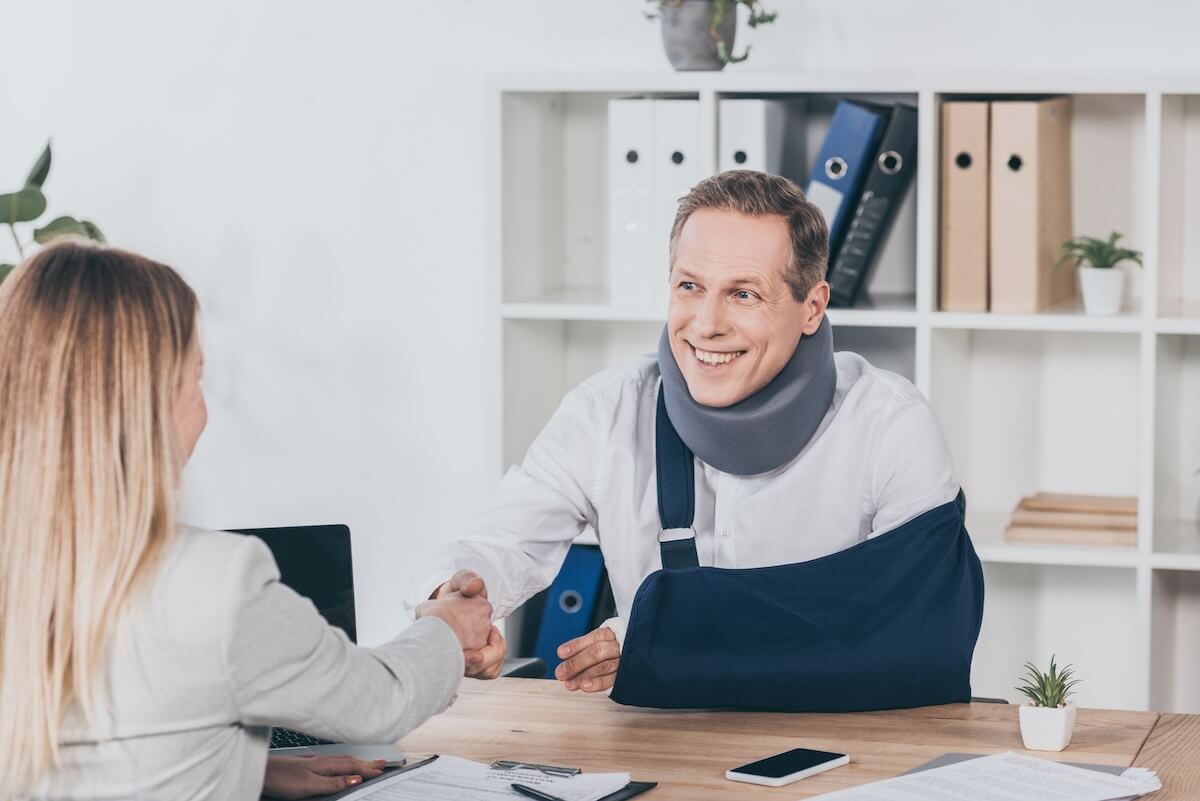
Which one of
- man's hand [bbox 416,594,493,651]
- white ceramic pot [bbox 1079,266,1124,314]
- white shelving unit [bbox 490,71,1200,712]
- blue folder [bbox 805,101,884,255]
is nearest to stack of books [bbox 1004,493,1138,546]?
white shelving unit [bbox 490,71,1200,712]

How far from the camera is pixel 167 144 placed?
3.56 metres

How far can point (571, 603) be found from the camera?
9.79 feet

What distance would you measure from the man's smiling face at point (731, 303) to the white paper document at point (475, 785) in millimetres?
706

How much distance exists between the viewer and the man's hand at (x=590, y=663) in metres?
1.89

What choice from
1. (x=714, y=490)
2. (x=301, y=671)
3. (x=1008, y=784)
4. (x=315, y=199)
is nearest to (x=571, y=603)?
(x=714, y=490)

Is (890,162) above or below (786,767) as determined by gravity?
above

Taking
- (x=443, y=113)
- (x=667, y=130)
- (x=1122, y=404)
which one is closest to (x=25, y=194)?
(x=443, y=113)

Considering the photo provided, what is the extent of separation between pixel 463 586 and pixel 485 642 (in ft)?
0.31

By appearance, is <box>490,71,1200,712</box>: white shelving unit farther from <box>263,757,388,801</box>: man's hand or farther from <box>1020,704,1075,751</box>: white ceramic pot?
<box>263,757,388,801</box>: man's hand

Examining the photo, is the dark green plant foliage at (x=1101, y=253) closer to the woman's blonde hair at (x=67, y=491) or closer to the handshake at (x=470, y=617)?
the handshake at (x=470, y=617)

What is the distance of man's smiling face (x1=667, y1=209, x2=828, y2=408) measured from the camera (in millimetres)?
2133

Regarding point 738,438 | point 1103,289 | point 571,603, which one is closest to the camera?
point 738,438

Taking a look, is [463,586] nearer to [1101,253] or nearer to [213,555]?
[213,555]

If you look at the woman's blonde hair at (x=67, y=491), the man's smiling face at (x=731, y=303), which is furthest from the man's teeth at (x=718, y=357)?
the woman's blonde hair at (x=67, y=491)
